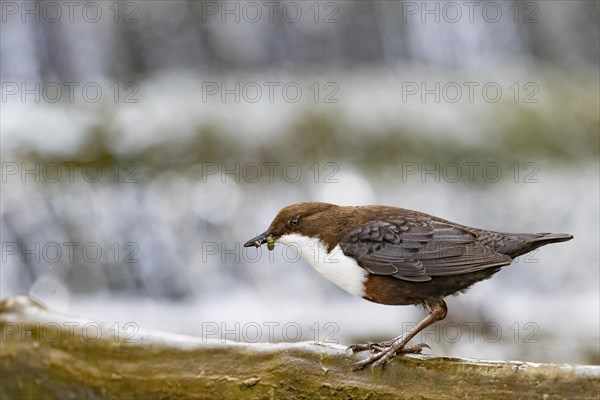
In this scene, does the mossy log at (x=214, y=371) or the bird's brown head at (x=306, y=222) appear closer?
the mossy log at (x=214, y=371)

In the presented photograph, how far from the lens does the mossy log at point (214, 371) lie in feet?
9.51

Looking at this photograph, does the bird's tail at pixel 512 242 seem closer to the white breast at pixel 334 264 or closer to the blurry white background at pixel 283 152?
the white breast at pixel 334 264

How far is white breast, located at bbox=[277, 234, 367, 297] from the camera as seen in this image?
12.3 ft

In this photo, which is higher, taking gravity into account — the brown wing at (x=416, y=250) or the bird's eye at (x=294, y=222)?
the bird's eye at (x=294, y=222)

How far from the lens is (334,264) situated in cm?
379

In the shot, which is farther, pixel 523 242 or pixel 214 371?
pixel 523 242

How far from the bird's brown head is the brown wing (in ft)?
0.27

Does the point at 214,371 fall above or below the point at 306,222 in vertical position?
below

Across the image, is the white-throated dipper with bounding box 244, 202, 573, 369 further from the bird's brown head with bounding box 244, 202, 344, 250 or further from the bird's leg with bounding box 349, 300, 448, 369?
the bird's leg with bounding box 349, 300, 448, 369

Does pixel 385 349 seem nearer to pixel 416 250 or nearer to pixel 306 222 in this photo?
pixel 416 250

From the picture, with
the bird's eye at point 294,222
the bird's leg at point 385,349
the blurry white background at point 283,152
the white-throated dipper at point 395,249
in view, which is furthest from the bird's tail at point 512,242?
the blurry white background at point 283,152

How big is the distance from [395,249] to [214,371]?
0.94 meters

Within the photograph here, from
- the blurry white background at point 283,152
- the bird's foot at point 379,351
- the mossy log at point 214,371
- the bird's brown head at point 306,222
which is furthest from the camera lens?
the blurry white background at point 283,152

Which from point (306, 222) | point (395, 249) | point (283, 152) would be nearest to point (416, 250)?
point (395, 249)
